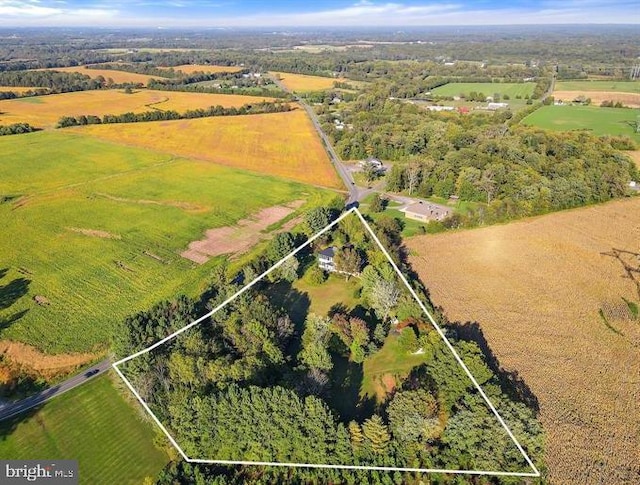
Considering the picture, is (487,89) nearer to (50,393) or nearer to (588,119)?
(588,119)

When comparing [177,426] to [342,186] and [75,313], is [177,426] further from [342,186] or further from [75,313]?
[342,186]

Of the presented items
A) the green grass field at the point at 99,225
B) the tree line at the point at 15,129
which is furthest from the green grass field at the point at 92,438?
the tree line at the point at 15,129

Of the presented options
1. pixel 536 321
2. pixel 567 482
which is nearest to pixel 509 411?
pixel 567 482

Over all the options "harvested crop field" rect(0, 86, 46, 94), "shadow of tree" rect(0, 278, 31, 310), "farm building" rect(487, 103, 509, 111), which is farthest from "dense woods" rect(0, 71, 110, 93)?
"shadow of tree" rect(0, 278, 31, 310)

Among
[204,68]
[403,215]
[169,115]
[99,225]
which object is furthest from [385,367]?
[204,68]

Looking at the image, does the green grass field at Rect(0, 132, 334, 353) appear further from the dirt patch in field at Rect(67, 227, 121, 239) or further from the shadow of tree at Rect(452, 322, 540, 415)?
the shadow of tree at Rect(452, 322, 540, 415)
